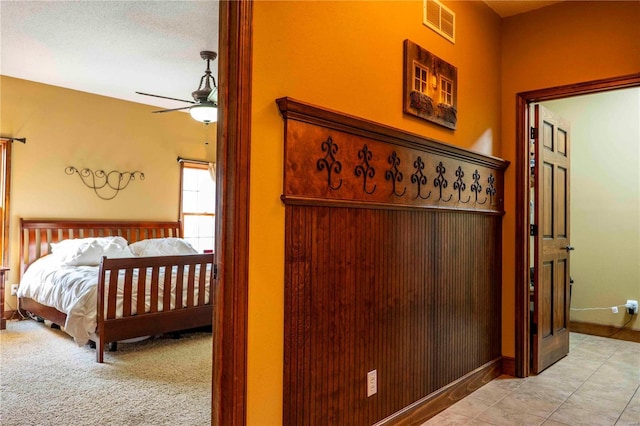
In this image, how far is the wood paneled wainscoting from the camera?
1.82m

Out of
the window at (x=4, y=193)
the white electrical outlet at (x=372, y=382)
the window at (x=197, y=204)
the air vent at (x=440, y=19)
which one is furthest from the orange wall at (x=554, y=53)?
the window at (x=4, y=193)

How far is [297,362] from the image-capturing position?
5.89 feet

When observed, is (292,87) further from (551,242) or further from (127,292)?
(551,242)

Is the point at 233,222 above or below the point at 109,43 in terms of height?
below

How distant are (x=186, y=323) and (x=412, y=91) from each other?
280cm

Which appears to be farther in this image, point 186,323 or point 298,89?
point 186,323

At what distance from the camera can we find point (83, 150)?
17.8 ft

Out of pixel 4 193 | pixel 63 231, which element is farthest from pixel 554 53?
pixel 4 193

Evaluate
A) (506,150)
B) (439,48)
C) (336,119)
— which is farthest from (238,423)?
(506,150)

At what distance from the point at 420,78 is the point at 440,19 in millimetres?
510

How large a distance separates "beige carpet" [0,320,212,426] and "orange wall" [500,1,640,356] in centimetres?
231

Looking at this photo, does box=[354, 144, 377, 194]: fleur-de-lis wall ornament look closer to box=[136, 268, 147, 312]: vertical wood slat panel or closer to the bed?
the bed

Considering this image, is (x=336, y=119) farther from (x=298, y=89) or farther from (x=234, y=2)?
(x=234, y=2)

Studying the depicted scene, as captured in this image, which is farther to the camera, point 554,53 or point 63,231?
point 63,231
